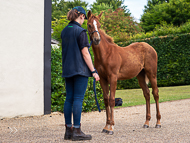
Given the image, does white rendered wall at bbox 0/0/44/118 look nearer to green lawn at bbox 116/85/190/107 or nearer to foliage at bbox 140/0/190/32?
green lawn at bbox 116/85/190/107

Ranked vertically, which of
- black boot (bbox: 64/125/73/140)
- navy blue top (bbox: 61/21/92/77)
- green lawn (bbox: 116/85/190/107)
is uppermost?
navy blue top (bbox: 61/21/92/77)

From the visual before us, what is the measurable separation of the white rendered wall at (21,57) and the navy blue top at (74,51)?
3.12m

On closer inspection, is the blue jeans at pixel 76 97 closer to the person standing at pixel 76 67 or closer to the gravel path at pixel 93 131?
the person standing at pixel 76 67

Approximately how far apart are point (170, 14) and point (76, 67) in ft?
96.0

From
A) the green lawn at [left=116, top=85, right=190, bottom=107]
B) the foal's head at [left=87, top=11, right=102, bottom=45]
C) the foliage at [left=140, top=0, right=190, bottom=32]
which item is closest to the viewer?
the foal's head at [left=87, top=11, right=102, bottom=45]

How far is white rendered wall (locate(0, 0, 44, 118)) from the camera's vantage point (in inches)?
253

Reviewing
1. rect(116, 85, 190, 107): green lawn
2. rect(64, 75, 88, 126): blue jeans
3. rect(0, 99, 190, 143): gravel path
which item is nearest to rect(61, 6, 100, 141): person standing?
rect(64, 75, 88, 126): blue jeans

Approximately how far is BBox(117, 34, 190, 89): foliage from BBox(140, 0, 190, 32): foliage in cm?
1236

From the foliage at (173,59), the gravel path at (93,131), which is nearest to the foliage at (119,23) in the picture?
the foliage at (173,59)

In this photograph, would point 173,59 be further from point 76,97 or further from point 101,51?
point 76,97

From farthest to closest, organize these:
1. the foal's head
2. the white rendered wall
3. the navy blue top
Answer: the white rendered wall
the foal's head
the navy blue top

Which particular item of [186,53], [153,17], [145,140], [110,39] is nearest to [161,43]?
[186,53]

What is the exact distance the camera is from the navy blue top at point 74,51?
385 cm

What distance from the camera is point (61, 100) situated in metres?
7.45
